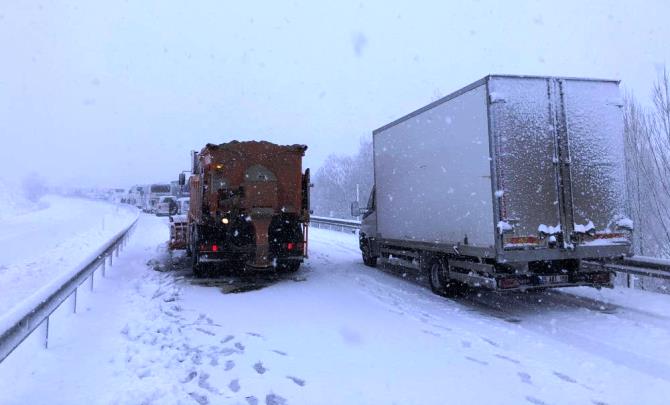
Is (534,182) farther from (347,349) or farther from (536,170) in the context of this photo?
(347,349)

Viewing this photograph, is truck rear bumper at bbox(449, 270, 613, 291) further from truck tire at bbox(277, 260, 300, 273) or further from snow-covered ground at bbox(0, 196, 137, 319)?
snow-covered ground at bbox(0, 196, 137, 319)

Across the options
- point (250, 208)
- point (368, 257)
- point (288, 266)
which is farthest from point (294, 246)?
point (368, 257)

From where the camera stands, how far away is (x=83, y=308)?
25.1ft

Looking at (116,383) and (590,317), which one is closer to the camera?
(116,383)

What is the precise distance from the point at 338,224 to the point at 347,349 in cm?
1990

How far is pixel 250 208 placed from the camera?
10.7 meters

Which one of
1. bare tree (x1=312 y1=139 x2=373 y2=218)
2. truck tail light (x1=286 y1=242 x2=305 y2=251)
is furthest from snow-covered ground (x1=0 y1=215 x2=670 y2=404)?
bare tree (x1=312 y1=139 x2=373 y2=218)

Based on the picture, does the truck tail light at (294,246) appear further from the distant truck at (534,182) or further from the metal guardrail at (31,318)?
the metal guardrail at (31,318)

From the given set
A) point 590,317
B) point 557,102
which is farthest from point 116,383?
point 557,102

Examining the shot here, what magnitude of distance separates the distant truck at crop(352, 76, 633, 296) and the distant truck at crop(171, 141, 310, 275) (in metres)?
4.14

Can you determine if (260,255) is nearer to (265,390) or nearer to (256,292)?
(256,292)

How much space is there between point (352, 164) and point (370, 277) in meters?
59.8

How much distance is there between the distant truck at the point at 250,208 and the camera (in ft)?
35.3

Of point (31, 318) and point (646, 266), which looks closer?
point (31, 318)
